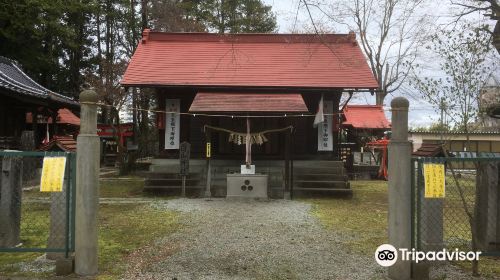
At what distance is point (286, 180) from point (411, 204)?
28.2 ft

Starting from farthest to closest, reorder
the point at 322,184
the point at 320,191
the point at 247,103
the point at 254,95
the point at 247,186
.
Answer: the point at 254,95 < the point at 247,103 < the point at 322,184 < the point at 320,191 < the point at 247,186

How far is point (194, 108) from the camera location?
14242 millimetres

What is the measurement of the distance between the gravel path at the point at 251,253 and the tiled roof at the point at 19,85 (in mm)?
9509

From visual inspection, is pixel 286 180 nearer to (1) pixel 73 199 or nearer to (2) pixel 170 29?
(1) pixel 73 199

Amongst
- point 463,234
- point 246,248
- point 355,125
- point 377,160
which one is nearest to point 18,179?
point 246,248

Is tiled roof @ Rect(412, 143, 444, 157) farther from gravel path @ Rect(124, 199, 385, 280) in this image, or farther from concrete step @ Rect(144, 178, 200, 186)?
concrete step @ Rect(144, 178, 200, 186)

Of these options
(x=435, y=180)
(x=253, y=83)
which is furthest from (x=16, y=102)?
(x=435, y=180)

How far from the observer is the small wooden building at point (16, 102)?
15.9 meters

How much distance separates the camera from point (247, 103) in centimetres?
1452

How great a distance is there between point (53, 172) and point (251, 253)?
3.04 meters

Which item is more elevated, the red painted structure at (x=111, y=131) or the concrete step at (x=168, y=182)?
the red painted structure at (x=111, y=131)

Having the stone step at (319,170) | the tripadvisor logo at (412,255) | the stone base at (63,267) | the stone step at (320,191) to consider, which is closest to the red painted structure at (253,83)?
the stone step at (319,170)

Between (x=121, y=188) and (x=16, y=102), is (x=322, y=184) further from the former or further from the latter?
(x=16, y=102)

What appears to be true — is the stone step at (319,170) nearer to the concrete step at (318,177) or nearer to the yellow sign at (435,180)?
the concrete step at (318,177)
